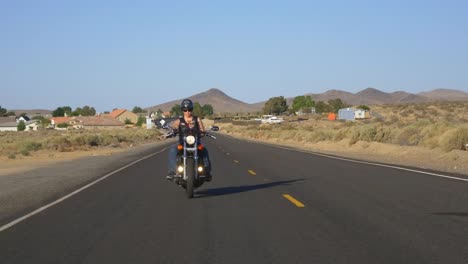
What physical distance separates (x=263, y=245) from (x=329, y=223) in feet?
7.33

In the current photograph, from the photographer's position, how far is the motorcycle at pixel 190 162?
14.9m

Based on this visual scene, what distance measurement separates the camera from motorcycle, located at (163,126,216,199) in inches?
586

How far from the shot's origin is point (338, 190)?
1684 cm

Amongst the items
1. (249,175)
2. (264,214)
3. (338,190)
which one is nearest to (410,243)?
(264,214)

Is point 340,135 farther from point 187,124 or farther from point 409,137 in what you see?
point 187,124

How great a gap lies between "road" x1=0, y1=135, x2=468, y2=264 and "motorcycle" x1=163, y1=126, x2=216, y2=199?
0.45 metres

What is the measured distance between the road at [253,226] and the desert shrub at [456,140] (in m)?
15.3

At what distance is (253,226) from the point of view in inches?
433

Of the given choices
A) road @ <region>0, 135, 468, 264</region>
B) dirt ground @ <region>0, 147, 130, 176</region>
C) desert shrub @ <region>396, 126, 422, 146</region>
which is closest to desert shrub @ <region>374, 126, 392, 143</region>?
desert shrub @ <region>396, 126, 422, 146</region>

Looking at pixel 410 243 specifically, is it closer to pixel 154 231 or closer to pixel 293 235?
pixel 293 235

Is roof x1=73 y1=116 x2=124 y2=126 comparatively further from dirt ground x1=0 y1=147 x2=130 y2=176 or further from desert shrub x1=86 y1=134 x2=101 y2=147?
dirt ground x1=0 y1=147 x2=130 y2=176

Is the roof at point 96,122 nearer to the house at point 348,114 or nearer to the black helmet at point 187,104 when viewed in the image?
the house at point 348,114

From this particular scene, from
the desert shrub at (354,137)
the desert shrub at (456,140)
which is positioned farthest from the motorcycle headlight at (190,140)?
the desert shrub at (354,137)

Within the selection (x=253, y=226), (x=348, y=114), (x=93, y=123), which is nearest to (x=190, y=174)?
(x=253, y=226)
